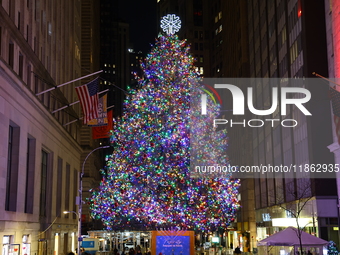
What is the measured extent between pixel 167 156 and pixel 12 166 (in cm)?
1217

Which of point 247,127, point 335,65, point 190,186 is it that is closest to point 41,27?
point 190,186

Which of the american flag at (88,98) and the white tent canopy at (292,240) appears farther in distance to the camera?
the american flag at (88,98)

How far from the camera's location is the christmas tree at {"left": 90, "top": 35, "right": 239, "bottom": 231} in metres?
40.0

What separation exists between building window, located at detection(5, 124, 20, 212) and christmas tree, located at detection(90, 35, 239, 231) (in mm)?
10281

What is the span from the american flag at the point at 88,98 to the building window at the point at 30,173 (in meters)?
5.58

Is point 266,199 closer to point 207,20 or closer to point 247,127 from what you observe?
point 247,127

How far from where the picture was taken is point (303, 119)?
48.7 metres

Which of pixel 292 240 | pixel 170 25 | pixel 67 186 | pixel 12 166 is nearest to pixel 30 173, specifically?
pixel 12 166

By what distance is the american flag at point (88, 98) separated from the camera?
34906mm

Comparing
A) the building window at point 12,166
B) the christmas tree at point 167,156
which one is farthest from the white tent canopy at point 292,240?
the building window at point 12,166

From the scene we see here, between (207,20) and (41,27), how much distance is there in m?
120

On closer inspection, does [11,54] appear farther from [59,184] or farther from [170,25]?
[59,184]

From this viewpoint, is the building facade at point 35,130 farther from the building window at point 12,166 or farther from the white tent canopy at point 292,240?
the white tent canopy at point 292,240

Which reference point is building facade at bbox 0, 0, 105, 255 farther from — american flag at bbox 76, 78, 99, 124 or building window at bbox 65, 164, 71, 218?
american flag at bbox 76, 78, 99, 124
